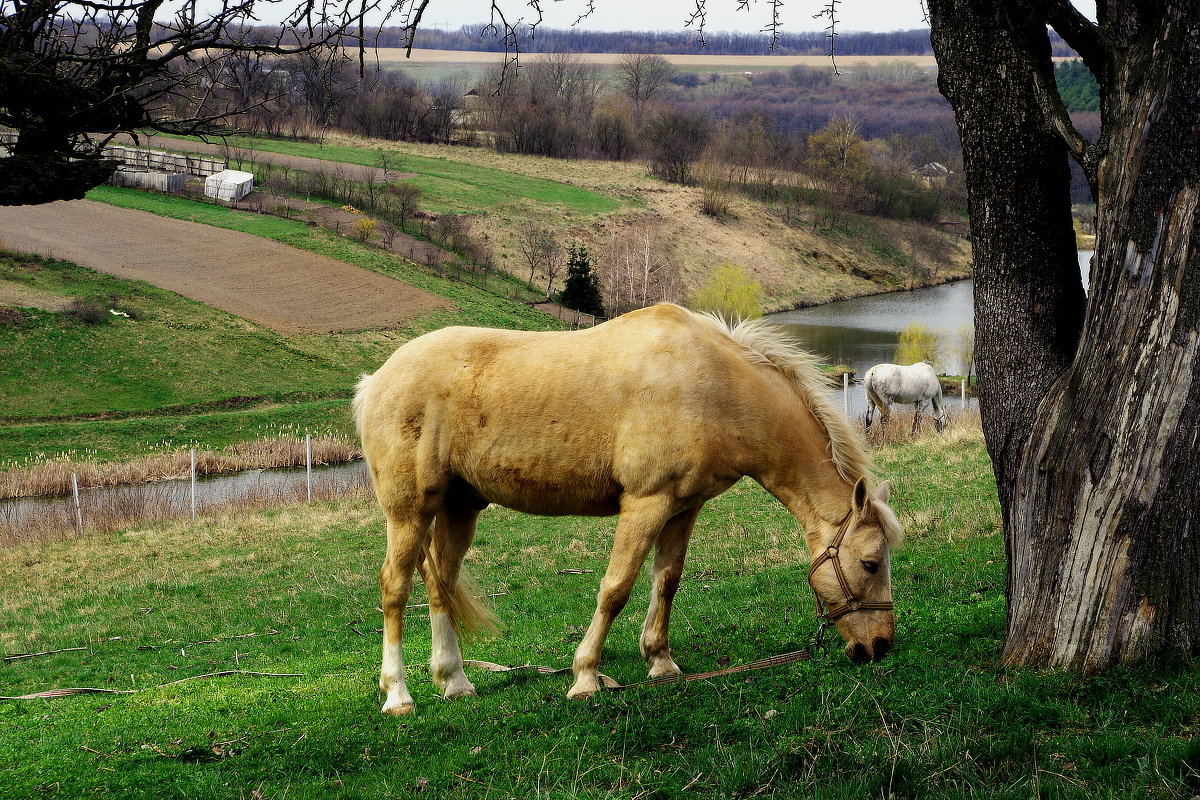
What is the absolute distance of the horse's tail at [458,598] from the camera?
22.8ft

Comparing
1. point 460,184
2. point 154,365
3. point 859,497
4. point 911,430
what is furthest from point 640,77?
point 859,497

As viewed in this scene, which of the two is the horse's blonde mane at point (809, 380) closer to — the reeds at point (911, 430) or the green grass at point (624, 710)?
the green grass at point (624, 710)

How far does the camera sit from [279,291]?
156 feet

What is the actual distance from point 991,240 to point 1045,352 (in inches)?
28.5

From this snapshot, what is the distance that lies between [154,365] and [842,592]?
36.1 m

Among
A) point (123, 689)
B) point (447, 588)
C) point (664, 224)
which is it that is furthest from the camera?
point (664, 224)

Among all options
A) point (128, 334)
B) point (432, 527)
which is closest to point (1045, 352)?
point (432, 527)

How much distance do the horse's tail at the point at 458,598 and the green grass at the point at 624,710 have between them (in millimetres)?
584

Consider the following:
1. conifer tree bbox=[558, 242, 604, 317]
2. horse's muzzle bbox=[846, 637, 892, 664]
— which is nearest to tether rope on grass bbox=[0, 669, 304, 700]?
horse's muzzle bbox=[846, 637, 892, 664]

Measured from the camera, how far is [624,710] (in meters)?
5.40

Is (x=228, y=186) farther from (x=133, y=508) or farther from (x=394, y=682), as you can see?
(x=394, y=682)

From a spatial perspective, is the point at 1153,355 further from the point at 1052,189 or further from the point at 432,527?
the point at 432,527

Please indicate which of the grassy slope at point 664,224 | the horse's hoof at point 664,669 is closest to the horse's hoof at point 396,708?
the horse's hoof at point 664,669

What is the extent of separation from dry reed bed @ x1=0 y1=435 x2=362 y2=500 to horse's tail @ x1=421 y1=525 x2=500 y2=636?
70.5 ft
